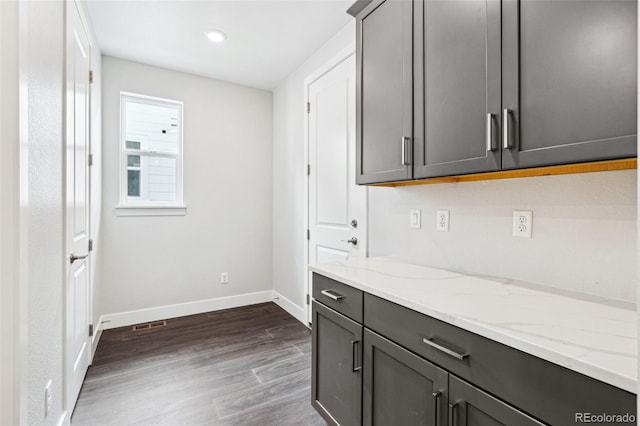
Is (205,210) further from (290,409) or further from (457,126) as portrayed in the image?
(457,126)

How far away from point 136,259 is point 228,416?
6.59 ft

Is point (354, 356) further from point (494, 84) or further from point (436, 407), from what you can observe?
point (494, 84)

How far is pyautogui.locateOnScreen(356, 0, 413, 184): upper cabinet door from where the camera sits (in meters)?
1.56

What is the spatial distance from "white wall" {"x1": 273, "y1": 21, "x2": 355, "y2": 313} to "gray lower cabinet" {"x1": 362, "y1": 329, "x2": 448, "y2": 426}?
6.17 feet

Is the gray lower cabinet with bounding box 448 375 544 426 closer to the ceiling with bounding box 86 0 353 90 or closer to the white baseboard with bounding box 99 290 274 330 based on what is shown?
the ceiling with bounding box 86 0 353 90

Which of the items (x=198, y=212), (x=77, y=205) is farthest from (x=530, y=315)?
(x=198, y=212)

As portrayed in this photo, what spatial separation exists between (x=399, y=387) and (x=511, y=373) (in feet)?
1.59

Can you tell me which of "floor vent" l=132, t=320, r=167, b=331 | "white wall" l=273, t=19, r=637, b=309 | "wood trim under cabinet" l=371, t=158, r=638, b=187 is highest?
"wood trim under cabinet" l=371, t=158, r=638, b=187

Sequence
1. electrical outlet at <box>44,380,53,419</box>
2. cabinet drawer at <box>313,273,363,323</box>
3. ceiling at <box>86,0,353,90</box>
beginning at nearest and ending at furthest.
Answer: electrical outlet at <box>44,380,53,419</box> → cabinet drawer at <box>313,273,363,323</box> → ceiling at <box>86,0,353,90</box>

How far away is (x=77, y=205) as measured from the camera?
1.89 meters

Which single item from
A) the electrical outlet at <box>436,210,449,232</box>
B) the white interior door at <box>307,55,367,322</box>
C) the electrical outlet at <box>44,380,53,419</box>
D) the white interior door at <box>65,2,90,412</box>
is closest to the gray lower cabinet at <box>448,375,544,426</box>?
the electrical outlet at <box>436,210,449,232</box>

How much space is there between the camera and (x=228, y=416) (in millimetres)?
1808

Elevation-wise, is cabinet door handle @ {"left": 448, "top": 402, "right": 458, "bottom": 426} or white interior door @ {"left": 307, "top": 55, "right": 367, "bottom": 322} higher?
white interior door @ {"left": 307, "top": 55, "right": 367, "bottom": 322}

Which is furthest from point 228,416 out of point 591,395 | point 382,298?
point 591,395
